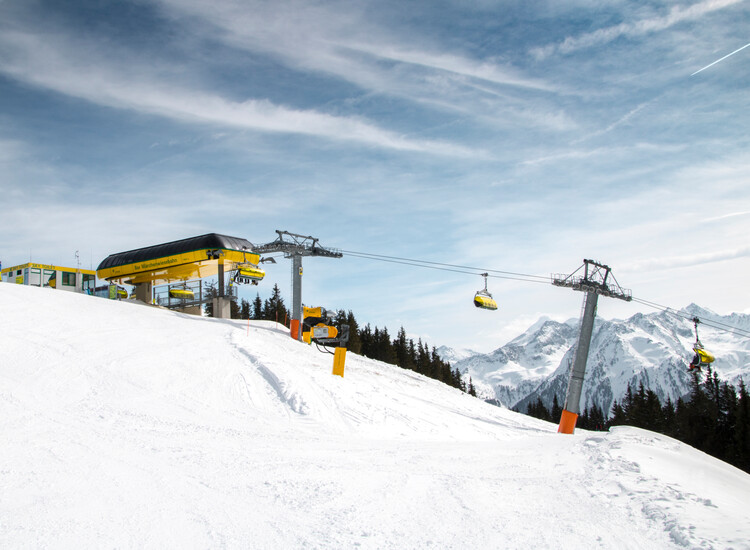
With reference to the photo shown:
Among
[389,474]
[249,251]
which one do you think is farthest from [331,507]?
[249,251]

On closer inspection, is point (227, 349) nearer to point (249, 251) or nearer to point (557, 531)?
point (249, 251)

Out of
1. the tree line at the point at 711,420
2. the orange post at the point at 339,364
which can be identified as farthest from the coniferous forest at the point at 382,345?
the orange post at the point at 339,364

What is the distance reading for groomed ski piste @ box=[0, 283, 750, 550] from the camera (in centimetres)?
643

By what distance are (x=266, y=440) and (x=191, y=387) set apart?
5.45m

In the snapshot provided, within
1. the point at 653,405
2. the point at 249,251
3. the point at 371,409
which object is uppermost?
the point at 249,251

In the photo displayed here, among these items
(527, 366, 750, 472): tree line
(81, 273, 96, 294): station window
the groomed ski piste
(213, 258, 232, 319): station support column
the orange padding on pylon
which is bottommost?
(527, 366, 750, 472): tree line

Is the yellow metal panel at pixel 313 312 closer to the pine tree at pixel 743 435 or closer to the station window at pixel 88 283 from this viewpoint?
the station window at pixel 88 283

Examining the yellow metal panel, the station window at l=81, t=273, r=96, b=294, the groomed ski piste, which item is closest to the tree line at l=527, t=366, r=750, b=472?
the yellow metal panel

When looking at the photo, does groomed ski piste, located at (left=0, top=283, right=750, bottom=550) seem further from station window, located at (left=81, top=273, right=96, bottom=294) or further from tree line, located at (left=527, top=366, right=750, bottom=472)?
tree line, located at (left=527, top=366, right=750, bottom=472)

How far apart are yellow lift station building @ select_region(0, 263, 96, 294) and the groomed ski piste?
1878 cm

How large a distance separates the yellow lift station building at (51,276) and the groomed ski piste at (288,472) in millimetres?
18780

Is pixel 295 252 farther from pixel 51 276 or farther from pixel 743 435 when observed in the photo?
pixel 743 435

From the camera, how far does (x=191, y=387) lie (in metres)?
15.8

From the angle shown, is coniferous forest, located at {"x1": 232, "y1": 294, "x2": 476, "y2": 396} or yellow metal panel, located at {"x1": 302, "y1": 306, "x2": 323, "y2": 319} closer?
yellow metal panel, located at {"x1": 302, "y1": 306, "x2": 323, "y2": 319}
